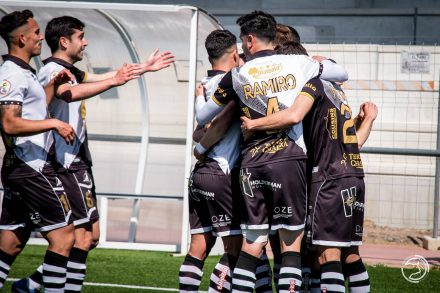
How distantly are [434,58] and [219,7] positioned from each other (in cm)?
648

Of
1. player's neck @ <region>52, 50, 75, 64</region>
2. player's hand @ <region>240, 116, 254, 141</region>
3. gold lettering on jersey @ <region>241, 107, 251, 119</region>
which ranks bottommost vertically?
player's hand @ <region>240, 116, 254, 141</region>

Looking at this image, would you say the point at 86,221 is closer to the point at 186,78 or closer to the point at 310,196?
the point at 310,196

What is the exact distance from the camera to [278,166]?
21.0ft

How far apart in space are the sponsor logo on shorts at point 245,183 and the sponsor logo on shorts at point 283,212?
22 cm

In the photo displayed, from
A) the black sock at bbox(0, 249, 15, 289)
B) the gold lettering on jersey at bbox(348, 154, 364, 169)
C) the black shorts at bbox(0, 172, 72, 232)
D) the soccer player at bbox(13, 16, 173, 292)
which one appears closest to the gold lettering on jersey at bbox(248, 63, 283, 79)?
the gold lettering on jersey at bbox(348, 154, 364, 169)

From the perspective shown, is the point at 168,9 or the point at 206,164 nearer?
the point at 206,164

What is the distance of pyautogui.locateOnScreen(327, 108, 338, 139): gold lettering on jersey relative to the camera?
6578mm

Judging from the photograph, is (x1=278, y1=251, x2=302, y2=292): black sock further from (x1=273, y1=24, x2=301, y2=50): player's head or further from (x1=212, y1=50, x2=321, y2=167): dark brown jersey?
(x1=273, y1=24, x2=301, y2=50): player's head

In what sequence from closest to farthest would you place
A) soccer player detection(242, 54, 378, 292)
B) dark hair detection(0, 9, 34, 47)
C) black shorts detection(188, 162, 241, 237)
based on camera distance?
soccer player detection(242, 54, 378, 292), black shorts detection(188, 162, 241, 237), dark hair detection(0, 9, 34, 47)

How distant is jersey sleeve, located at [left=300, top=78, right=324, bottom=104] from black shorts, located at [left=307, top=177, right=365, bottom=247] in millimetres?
615

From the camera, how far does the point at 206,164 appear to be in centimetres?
698

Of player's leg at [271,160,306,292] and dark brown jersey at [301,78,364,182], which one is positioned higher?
dark brown jersey at [301,78,364,182]

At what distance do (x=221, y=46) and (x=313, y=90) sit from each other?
37.2 inches

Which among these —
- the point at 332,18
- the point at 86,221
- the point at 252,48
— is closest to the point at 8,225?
the point at 86,221
